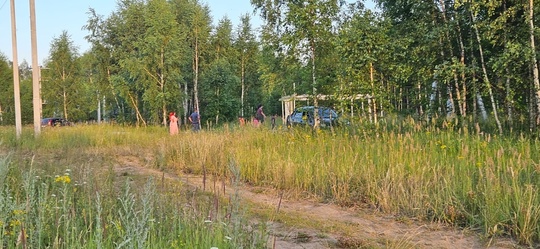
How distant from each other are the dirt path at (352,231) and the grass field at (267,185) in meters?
0.22

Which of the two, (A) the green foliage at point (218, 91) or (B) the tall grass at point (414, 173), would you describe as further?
(A) the green foliage at point (218, 91)

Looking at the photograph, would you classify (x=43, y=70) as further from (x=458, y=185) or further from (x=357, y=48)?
(x=458, y=185)

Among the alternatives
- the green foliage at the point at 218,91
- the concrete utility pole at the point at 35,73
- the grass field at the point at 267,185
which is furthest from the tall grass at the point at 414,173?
the green foliage at the point at 218,91

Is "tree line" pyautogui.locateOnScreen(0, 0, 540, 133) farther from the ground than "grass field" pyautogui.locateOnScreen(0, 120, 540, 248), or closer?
farther from the ground

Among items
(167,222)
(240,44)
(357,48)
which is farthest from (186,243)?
(240,44)

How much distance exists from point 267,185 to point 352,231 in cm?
286

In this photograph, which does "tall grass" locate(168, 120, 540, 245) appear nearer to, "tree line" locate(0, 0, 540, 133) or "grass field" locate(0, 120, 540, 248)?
"grass field" locate(0, 120, 540, 248)

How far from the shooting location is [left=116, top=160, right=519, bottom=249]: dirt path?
4312mm

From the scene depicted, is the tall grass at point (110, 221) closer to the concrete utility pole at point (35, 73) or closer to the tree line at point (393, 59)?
the tree line at point (393, 59)

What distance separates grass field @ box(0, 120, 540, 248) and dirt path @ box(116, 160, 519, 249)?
0.72 feet

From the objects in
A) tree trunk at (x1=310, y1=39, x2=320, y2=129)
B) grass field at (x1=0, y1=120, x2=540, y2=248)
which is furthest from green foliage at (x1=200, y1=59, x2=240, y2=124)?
grass field at (x1=0, y1=120, x2=540, y2=248)

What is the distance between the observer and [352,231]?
Result: 15.9ft

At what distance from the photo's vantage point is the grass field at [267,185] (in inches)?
127

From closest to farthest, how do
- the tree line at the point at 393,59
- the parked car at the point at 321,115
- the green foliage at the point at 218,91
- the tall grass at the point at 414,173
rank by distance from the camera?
1. the tall grass at the point at 414,173
2. the tree line at the point at 393,59
3. the parked car at the point at 321,115
4. the green foliage at the point at 218,91
